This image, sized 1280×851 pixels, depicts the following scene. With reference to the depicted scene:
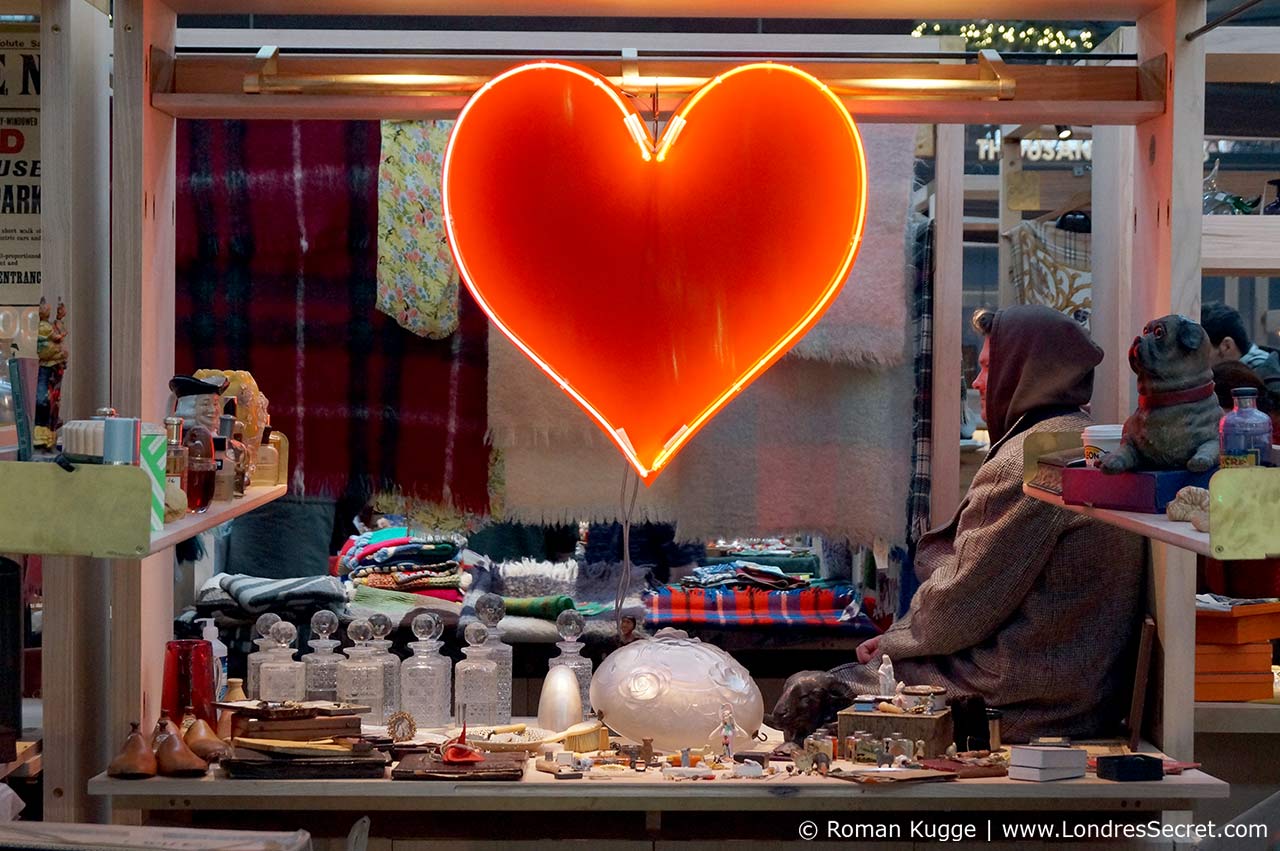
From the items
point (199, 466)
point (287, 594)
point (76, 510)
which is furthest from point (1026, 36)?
point (76, 510)

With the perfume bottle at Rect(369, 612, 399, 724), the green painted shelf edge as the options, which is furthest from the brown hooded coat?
the green painted shelf edge

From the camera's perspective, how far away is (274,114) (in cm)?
287

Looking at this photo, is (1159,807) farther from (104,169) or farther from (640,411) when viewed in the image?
(104,169)

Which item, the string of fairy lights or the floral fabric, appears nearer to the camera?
the floral fabric

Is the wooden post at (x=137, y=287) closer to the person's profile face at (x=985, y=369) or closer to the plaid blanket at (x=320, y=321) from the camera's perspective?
the plaid blanket at (x=320, y=321)

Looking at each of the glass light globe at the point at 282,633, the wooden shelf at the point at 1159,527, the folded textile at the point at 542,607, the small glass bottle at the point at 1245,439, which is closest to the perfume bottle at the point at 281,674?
the glass light globe at the point at 282,633

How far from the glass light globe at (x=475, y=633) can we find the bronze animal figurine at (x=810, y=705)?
634 mm

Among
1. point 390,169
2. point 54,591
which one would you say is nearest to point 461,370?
point 390,169

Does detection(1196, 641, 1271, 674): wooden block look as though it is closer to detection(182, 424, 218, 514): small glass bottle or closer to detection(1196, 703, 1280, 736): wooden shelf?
detection(1196, 703, 1280, 736): wooden shelf

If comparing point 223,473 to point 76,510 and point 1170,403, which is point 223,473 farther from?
point 1170,403

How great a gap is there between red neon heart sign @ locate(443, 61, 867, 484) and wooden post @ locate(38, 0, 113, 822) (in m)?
0.75

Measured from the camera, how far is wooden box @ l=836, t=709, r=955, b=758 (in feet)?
9.10

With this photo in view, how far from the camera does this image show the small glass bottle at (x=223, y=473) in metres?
2.55

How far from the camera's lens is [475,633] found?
3041 mm
